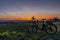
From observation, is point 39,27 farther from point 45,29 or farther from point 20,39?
point 20,39

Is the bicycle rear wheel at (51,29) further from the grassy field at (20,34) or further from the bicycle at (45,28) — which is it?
the grassy field at (20,34)

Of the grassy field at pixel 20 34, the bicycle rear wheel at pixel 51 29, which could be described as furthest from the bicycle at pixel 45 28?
the grassy field at pixel 20 34

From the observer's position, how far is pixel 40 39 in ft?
54.7

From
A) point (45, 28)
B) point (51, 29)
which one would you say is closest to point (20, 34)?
point (45, 28)

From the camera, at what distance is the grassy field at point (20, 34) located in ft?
56.7

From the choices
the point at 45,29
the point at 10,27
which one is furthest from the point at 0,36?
the point at 10,27

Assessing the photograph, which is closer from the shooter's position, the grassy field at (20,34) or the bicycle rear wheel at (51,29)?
the grassy field at (20,34)

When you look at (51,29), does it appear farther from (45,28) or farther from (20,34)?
(20,34)

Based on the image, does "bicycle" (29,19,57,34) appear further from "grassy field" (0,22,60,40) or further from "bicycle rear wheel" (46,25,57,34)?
"grassy field" (0,22,60,40)

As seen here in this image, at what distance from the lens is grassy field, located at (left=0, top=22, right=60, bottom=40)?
1728 centimetres

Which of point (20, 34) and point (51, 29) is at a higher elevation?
point (51, 29)

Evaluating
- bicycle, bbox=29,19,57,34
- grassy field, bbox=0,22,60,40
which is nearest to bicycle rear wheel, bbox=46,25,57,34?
bicycle, bbox=29,19,57,34

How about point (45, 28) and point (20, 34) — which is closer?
point (20, 34)

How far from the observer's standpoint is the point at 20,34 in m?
19.0
